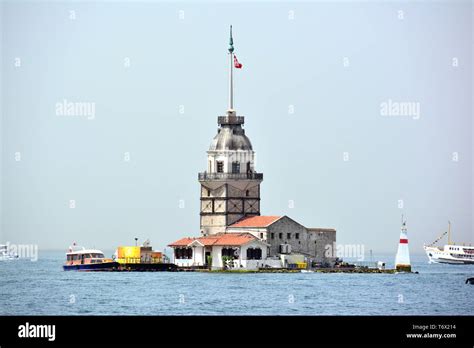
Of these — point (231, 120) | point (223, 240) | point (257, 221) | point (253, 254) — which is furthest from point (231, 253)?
point (231, 120)

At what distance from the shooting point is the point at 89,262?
150 m

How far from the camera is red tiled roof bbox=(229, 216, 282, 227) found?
146 meters

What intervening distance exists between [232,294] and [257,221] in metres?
34.5

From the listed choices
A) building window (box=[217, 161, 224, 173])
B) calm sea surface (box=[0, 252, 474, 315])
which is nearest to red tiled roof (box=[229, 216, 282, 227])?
building window (box=[217, 161, 224, 173])

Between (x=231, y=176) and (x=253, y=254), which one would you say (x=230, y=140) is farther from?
(x=253, y=254)

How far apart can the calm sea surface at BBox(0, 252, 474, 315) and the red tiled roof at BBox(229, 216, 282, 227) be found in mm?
7089

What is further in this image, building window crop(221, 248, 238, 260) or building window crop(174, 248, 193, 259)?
building window crop(174, 248, 193, 259)

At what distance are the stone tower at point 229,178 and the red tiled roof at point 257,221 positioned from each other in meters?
1.34

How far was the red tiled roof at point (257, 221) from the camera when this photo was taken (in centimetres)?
14575

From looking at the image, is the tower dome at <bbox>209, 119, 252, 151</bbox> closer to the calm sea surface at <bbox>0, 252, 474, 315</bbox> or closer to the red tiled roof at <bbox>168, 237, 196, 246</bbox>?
the red tiled roof at <bbox>168, 237, 196, 246</bbox>

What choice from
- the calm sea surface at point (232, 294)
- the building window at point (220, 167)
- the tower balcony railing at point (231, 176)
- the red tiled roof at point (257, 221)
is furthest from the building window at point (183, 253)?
the building window at point (220, 167)

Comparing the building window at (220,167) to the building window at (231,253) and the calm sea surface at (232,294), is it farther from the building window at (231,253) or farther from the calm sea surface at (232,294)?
the calm sea surface at (232,294)
